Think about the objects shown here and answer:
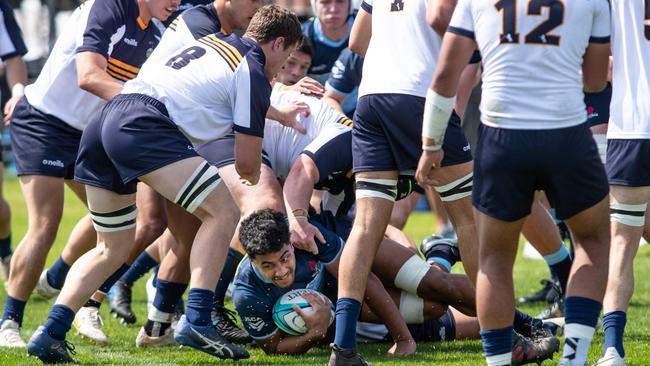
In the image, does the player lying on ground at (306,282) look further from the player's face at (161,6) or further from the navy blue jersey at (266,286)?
the player's face at (161,6)

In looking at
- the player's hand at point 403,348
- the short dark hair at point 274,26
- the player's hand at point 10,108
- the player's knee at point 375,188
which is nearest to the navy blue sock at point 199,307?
the player's knee at point 375,188

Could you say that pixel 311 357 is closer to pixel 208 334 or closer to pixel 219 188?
pixel 208 334

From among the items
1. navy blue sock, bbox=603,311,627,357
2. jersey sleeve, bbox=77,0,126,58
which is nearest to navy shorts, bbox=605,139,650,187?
navy blue sock, bbox=603,311,627,357

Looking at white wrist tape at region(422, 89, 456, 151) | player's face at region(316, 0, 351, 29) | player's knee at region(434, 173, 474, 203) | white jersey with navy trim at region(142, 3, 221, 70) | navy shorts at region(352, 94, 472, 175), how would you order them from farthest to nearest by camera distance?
player's face at region(316, 0, 351, 29)
white jersey with navy trim at region(142, 3, 221, 70)
player's knee at region(434, 173, 474, 203)
navy shorts at region(352, 94, 472, 175)
white wrist tape at region(422, 89, 456, 151)

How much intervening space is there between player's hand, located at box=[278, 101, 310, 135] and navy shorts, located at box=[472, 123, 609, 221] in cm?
215

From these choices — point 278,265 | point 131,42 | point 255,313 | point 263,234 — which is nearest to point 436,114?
point 263,234

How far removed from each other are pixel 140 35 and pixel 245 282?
5.82 feet

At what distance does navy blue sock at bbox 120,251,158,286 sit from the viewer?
714 centimetres

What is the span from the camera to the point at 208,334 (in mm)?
4996

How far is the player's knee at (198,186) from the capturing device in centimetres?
500

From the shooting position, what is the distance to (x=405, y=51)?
5.02 metres

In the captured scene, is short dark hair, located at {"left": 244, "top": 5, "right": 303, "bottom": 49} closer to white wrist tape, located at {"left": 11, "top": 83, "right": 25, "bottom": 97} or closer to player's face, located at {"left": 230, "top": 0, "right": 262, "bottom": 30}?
player's face, located at {"left": 230, "top": 0, "right": 262, "bottom": 30}

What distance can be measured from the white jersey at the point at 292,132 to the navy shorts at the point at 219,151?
1.25ft

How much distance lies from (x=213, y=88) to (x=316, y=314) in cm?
132
